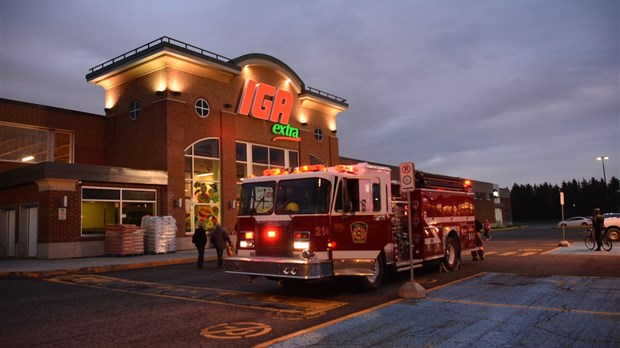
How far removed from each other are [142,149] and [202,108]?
412 centimetres

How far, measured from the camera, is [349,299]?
9578 millimetres

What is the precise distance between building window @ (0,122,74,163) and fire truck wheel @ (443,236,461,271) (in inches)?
891

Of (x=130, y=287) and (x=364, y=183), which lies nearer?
(x=364, y=183)

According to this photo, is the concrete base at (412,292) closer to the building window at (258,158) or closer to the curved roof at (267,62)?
the building window at (258,158)

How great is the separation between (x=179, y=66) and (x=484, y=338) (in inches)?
930

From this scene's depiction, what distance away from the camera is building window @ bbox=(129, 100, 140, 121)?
27.1 m

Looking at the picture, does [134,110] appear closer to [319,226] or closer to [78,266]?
[78,266]

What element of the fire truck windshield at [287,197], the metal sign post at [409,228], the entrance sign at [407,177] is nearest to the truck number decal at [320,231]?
the fire truck windshield at [287,197]

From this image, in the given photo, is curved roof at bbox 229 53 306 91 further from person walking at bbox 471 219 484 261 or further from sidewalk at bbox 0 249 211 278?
person walking at bbox 471 219 484 261

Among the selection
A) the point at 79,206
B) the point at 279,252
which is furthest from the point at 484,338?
the point at 79,206

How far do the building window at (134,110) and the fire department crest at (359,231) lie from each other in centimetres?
2066

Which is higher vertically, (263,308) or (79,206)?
(79,206)

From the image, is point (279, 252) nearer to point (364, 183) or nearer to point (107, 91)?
point (364, 183)

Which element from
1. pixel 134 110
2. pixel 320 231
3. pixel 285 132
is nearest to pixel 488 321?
pixel 320 231
